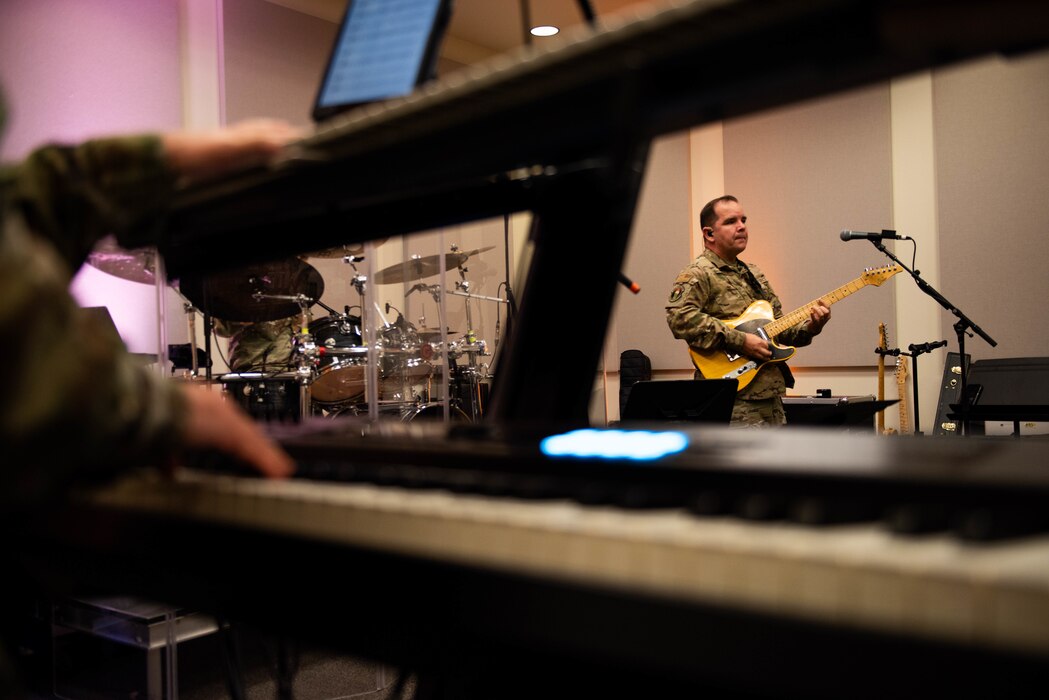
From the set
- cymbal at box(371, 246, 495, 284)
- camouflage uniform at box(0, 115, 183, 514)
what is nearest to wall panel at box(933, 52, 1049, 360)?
cymbal at box(371, 246, 495, 284)

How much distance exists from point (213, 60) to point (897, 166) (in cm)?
520

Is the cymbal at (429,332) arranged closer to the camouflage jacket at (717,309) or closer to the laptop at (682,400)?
the camouflage jacket at (717,309)

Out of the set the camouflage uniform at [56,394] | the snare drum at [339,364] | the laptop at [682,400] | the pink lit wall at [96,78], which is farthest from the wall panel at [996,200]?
the camouflage uniform at [56,394]

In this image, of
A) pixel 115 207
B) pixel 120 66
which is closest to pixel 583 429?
pixel 115 207

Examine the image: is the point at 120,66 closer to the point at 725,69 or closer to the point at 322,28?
the point at 322,28

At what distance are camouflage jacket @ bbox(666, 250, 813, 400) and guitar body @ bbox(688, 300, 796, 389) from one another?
34 millimetres

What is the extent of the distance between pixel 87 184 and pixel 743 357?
3790 millimetres

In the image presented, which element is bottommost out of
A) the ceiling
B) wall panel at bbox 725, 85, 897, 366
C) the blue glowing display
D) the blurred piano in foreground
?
the blurred piano in foreground

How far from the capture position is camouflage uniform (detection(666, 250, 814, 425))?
448 cm

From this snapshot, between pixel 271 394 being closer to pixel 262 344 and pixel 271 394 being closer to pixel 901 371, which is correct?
pixel 262 344

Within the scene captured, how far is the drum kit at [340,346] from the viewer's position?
358 centimetres

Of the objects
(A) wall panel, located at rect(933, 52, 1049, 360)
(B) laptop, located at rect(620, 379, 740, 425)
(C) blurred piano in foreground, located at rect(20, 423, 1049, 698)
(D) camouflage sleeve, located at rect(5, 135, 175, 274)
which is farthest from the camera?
(A) wall panel, located at rect(933, 52, 1049, 360)

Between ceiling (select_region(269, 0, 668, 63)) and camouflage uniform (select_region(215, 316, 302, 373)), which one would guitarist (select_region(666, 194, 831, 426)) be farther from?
ceiling (select_region(269, 0, 668, 63))

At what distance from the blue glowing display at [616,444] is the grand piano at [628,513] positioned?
0.04 ft
